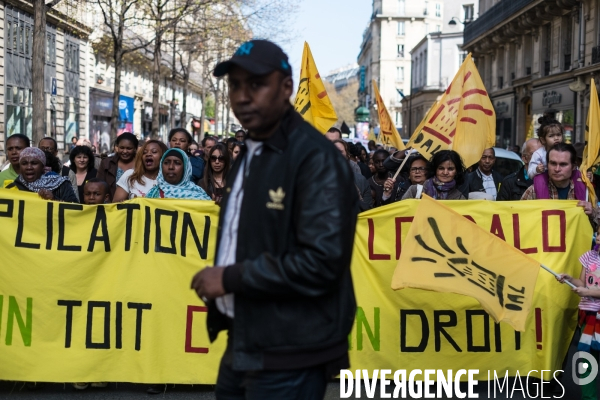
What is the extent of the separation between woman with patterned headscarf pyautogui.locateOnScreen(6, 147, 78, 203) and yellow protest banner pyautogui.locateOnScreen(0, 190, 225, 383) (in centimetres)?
130

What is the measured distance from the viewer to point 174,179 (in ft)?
25.8

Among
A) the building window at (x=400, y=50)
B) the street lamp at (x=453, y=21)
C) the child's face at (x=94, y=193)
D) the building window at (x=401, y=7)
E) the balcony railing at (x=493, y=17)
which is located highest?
the building window at (x=401, y=7)

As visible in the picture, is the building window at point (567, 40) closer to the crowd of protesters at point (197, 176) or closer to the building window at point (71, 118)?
the building window at point (71, 118)

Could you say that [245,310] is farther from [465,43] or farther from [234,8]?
[465,43]

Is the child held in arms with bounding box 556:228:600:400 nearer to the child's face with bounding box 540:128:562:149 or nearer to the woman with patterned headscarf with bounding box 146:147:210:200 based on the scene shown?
the woman with patterned headscarf with bounding box 146:147:210:200

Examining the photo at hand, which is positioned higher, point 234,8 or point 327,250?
point 234,8

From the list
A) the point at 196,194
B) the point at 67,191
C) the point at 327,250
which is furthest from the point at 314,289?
the point at 67,191

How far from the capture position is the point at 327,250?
2.91 metres

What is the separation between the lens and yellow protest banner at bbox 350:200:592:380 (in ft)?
22.0

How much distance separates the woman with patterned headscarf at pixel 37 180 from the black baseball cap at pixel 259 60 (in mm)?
5193

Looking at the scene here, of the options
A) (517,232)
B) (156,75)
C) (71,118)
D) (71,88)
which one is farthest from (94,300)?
(71,88)

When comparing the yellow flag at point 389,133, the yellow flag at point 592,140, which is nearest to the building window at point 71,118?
the yellow flag at point 389,133

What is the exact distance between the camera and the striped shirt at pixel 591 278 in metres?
6.22

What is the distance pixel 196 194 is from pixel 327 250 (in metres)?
4.99
